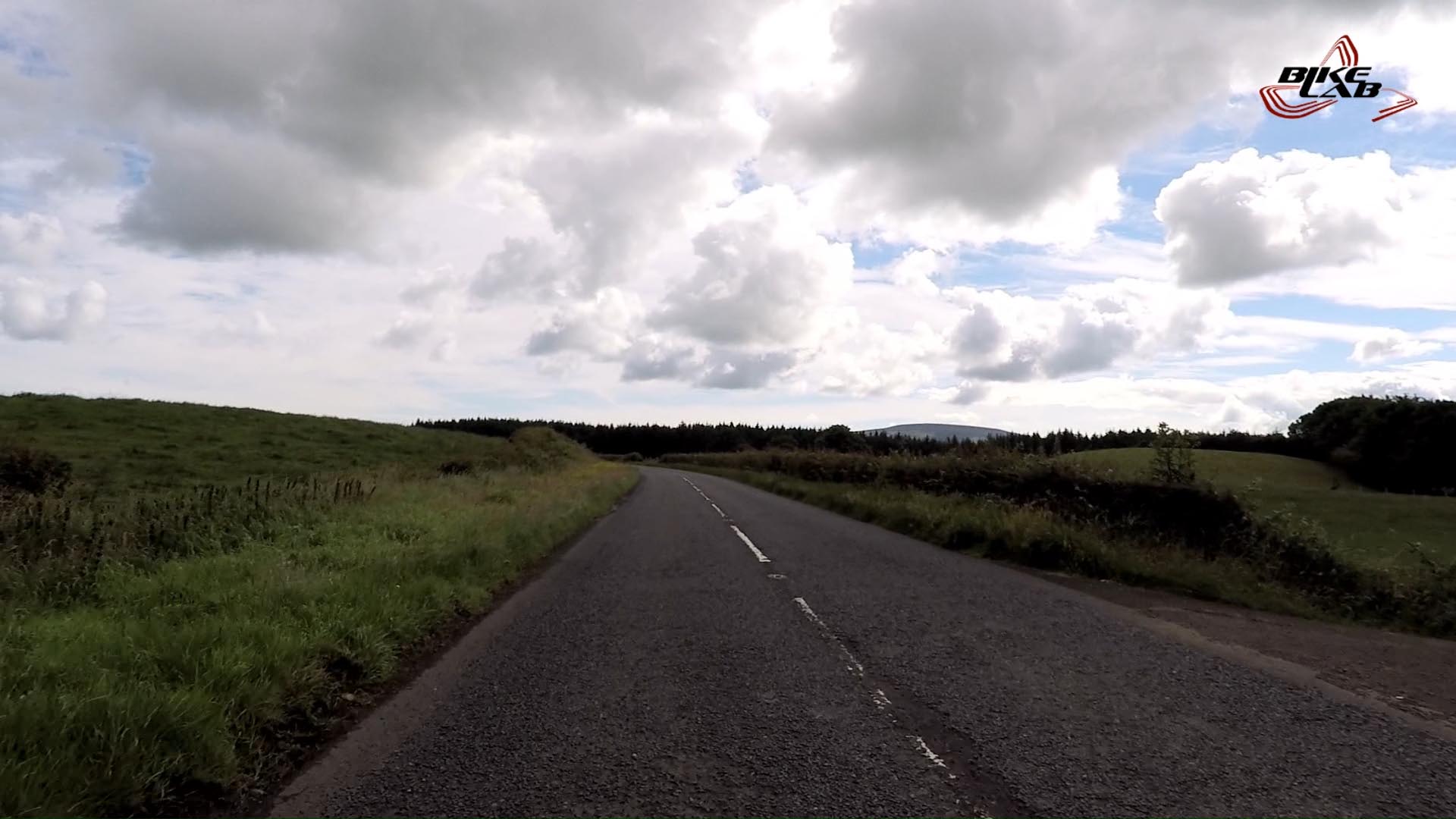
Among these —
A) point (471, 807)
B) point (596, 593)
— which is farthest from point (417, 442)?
point (471, 807)

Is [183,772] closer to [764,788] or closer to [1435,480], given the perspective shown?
[764,788]

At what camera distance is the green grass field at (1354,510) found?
14.0 metres

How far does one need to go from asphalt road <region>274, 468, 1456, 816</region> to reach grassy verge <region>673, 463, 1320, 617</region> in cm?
314

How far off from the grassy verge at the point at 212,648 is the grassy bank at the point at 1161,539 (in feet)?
28.4

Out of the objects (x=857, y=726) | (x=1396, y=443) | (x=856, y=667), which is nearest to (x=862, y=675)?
(x=856, y=667)

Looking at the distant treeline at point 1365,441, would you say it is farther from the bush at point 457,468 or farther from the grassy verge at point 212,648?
the grassy verge at point 212,648

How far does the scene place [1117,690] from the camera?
20.3 ft

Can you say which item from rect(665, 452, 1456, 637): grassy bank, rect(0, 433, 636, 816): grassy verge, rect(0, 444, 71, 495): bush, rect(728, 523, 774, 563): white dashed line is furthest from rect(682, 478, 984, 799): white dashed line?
rect(0, 444, 71, 495): bush

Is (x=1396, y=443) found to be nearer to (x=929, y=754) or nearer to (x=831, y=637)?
(x=831, y=637)

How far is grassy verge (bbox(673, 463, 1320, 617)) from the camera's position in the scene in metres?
11.3

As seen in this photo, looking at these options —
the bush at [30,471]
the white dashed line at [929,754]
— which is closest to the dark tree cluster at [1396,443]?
the white dashed line at [929,754]

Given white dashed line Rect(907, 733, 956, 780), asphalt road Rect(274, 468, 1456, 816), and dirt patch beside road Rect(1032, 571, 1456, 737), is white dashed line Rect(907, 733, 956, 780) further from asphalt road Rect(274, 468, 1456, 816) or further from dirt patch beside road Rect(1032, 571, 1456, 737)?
dirt patch beside road Rect(1032, 571, 1456, 737)

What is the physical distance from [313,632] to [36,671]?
1813 mm

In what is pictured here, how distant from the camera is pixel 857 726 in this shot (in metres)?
5.29
